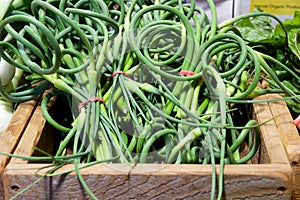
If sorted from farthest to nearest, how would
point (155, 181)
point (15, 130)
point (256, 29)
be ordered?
point (256, 29) < point (15, 130) < point (155, 181)

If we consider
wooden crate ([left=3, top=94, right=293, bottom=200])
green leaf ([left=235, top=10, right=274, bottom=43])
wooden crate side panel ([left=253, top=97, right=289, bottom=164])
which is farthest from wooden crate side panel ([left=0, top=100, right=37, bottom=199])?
green leaf ([left=235, top=10, right=274, bottom=43])

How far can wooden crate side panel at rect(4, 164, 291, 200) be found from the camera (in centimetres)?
59

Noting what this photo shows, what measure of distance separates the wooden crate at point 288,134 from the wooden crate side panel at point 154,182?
0.12ft

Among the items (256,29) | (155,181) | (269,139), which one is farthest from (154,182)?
(256,29)

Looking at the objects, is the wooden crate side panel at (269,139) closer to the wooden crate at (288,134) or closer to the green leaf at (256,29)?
the wooden crate at (288,134)

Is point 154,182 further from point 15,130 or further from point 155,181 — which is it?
point 15,130

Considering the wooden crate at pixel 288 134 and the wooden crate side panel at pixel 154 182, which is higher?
the wooden crate at pixel 288 134

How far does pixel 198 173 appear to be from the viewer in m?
0.59

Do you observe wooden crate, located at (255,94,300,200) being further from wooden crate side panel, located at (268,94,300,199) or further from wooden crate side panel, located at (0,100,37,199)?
wooden crate side panel, located at (0,100,37,199)

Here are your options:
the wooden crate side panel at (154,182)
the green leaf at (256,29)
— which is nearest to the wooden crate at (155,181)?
the wooden crate side panel at (154,182)

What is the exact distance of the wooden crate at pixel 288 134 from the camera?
2.06 ft

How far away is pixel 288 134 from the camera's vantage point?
679 mm

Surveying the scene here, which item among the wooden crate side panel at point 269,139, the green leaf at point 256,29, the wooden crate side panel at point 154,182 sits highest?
the green leaf at point 256,29

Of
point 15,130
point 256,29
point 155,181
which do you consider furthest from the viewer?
point 256,29
